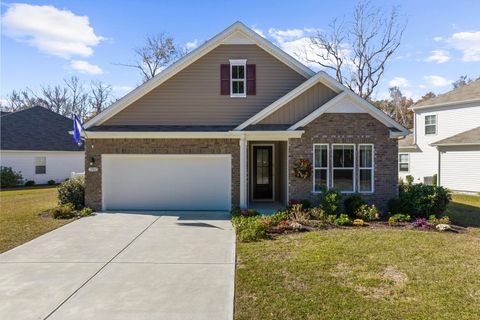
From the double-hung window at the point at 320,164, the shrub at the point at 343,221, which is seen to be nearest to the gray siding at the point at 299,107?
the double-hung window at the point at 320,164

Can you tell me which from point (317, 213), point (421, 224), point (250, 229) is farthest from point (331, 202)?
point (250, 229)

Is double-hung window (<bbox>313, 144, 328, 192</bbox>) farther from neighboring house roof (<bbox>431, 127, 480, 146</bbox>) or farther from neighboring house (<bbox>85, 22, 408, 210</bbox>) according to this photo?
neighboring house roof (<bbox>431, 127, 480, 146</bbox>)

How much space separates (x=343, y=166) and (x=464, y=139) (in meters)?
11.1

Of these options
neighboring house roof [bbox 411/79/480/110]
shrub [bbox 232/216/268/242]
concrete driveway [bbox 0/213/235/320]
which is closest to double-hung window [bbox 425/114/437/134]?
neighboring house roof [bbox 411/79/480/110]

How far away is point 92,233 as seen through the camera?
9508 mm

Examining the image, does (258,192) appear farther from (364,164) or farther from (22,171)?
(22,171)

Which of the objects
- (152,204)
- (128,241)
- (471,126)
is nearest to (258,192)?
(152,204)

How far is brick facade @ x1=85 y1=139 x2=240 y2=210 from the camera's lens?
1298cm

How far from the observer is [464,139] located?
1892 centimetres

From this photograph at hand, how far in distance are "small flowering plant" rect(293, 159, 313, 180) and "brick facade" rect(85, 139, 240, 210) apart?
2.33 meters

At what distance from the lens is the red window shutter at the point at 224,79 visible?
45.0 ft

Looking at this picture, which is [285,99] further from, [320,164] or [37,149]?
[37,149]

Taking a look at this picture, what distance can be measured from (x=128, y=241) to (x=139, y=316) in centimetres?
418

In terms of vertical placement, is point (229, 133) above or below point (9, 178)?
above
